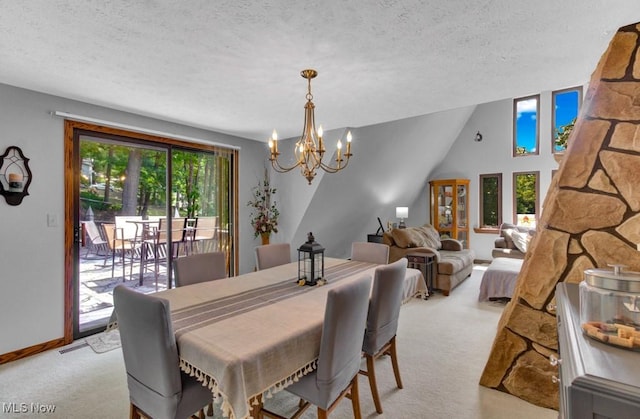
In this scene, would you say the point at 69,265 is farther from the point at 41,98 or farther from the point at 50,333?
the point at 41,98

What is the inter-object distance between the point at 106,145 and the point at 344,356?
11.0ft

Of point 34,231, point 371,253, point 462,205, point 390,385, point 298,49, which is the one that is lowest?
point 390,385

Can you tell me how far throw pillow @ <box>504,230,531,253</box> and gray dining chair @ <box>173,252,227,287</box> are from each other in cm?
525

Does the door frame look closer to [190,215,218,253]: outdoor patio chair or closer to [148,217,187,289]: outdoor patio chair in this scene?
[148,217,187,289]: outdoor patio chair

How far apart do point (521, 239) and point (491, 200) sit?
4.97 feet

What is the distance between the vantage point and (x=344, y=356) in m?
1.51

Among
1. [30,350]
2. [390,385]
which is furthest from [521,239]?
[30,350]

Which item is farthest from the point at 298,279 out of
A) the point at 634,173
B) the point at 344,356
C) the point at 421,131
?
the point at 421,131

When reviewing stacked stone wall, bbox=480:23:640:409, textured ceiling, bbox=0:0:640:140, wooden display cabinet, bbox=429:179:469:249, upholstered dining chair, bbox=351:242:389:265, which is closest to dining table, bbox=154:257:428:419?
upholstered dining chair, bbox=351:242:389:265

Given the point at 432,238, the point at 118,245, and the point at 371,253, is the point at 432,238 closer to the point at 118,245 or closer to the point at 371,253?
the point at 371,253

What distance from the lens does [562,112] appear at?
593 cm

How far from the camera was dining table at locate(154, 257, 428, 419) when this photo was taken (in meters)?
1.18

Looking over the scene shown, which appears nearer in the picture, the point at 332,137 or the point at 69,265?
the point at 69,265

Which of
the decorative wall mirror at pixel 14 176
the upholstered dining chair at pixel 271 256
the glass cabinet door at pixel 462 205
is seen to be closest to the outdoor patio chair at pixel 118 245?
the decorative wall mirror at pixel 14 176
